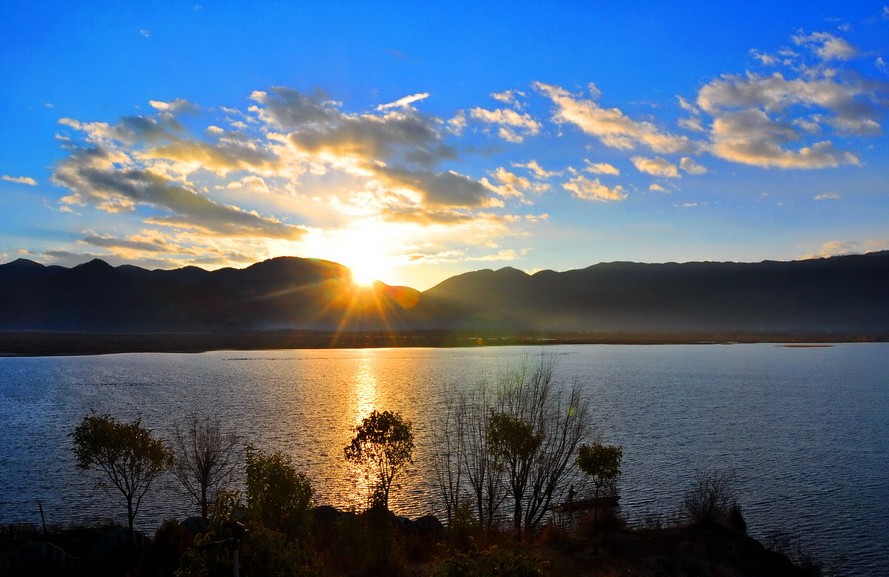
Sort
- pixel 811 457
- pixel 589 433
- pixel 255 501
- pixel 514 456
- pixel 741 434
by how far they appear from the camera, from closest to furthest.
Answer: pixel 255 501, pixel 514 456, pixel 811 457, pixel 589 433, pixel 741 434

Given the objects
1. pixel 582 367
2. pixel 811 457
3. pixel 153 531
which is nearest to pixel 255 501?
pixel 153 531

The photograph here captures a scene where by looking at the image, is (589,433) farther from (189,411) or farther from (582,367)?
(582,367)

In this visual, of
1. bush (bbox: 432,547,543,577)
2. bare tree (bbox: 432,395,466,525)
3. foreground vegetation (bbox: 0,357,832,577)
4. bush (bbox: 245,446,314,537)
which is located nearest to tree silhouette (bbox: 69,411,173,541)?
foreground vegetation (bbox: 0,357,832,577)

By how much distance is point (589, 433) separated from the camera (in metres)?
60.8

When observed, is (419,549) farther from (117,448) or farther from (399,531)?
(117,448)

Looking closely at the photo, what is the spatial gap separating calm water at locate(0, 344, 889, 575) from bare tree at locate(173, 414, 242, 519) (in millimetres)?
1664

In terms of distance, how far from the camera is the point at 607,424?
6831 centimetres

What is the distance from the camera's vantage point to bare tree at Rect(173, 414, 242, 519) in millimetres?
36750

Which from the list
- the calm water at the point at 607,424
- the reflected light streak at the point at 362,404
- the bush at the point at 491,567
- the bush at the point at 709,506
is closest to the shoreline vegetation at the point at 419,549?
the bush at the point at 709,506

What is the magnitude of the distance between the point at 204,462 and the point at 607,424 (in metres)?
44.3

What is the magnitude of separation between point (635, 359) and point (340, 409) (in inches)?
4262

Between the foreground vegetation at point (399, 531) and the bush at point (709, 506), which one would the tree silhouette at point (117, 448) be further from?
the bush at point (709, 506)

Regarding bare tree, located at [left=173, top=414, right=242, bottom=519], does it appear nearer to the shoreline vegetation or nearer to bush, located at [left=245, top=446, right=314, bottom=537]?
bush, located at [left=245, top=446, right=314, bottom=537]

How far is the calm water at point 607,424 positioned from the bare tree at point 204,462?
1.66 meters
